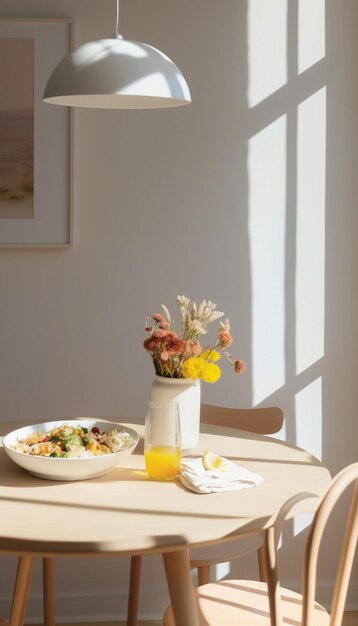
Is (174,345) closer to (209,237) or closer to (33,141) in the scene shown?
(209,237)

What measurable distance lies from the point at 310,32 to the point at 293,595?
213cm

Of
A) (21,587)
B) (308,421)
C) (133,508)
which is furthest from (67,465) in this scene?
(308,421)

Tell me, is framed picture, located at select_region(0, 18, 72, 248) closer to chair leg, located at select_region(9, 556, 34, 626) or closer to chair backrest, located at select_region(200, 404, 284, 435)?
chair backrest, located at select_region(200, 404, 284, 435)

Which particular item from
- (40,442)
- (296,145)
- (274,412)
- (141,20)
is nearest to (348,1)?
(296,145)

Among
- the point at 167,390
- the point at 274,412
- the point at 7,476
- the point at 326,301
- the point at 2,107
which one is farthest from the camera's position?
the point at 326,301

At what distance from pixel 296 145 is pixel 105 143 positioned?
29.3 inches

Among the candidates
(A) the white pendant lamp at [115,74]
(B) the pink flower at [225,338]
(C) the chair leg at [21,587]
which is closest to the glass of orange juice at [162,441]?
(B) the pink flower at [225,338]

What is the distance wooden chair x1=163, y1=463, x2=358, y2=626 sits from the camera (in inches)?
71.2

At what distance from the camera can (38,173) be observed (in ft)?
10.9

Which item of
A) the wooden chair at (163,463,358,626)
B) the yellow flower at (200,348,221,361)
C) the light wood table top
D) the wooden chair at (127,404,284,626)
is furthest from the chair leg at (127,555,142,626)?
the yellow flower at (200,348,221,361)

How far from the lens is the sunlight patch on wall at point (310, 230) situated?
11.4 feet

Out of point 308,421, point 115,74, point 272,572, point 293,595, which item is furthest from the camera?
point 308,421

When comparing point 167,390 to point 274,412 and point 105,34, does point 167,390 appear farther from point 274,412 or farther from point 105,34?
point 105,34

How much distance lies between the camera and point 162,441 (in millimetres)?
2162
